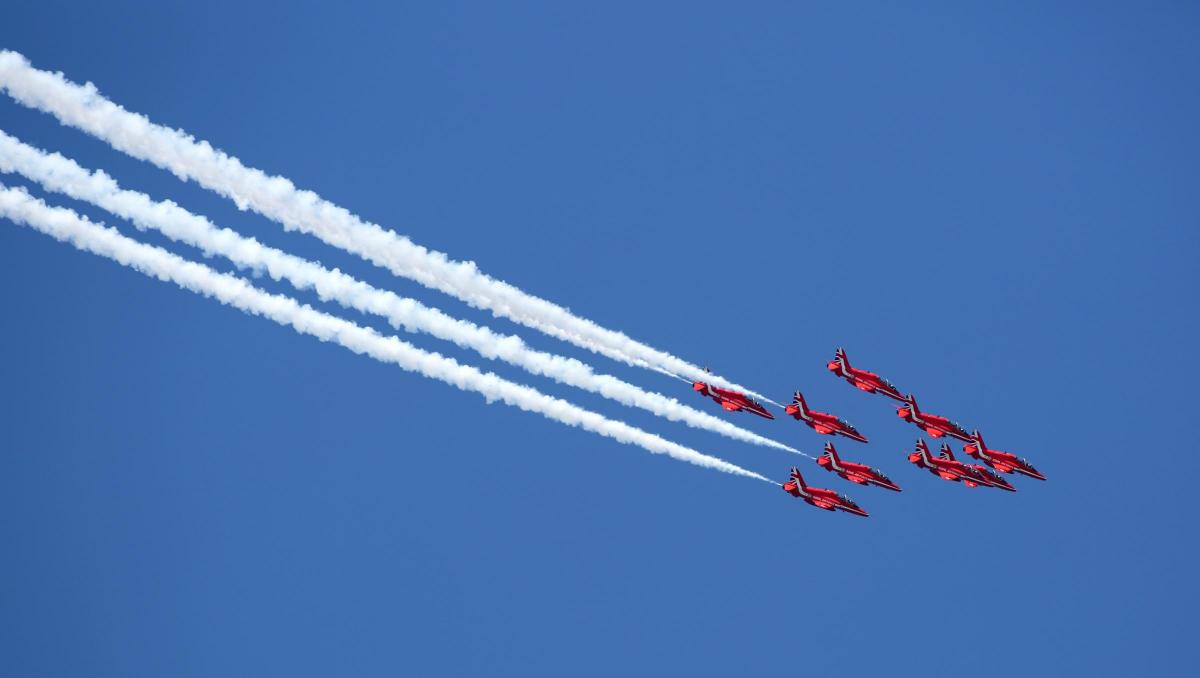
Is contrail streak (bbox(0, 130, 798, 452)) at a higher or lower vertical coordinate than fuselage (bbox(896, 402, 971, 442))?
lower

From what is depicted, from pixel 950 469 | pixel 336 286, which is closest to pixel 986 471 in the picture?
pixel 950 469

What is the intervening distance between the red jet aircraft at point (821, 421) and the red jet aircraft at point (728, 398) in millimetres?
2744

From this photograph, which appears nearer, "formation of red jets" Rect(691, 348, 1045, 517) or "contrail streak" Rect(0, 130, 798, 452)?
"contrail streak" Rect(0, 130, 798, 452)

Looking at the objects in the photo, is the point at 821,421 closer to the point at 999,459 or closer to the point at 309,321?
the point at 999,459

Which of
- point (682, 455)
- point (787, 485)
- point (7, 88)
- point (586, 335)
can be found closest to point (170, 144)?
point (7, 88)

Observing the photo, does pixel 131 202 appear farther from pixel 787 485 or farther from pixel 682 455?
pixel 787 485

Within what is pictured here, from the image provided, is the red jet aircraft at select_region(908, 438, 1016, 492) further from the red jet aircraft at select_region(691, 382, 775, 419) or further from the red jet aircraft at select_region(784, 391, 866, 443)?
the red jet aircraft at select_region(691, 382, 775, 419)

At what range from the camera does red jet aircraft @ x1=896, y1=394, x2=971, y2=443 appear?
265 feet

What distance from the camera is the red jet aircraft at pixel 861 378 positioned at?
78625mm

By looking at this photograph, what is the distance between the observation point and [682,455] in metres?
71.2

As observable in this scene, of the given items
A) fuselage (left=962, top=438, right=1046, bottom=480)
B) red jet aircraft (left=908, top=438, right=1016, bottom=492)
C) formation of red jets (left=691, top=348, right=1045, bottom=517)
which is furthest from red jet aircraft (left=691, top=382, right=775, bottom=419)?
fuselage (left=962, top=438, right=1046, bottom=480)

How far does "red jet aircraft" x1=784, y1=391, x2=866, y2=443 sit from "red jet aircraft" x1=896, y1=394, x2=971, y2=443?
3.45m

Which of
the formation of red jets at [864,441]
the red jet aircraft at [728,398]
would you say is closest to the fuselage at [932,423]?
the formation of red jets at [864,441]

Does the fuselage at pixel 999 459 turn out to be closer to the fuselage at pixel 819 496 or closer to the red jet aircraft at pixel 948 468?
the red jet aircraft at pixel 948 468
